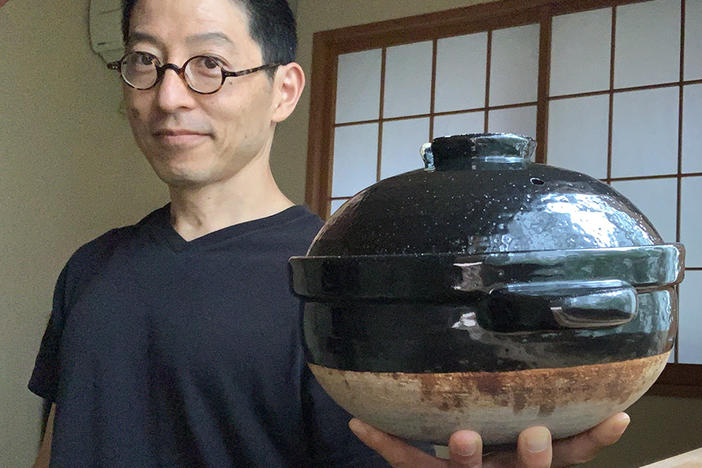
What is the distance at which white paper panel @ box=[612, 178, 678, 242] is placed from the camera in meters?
3.36

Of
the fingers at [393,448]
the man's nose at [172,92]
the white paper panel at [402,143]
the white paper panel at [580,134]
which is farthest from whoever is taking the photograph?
the white paper panel at [402,143]

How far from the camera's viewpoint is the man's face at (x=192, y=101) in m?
0.96

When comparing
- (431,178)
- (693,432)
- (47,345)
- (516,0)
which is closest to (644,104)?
(516,0)

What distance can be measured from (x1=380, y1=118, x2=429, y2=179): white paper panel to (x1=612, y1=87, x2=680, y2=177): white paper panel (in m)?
1.00

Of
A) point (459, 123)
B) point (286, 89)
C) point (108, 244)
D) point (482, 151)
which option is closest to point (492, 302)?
point (482, 151)

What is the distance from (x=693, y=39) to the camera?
3.39 metres

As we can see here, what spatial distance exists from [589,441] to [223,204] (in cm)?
69

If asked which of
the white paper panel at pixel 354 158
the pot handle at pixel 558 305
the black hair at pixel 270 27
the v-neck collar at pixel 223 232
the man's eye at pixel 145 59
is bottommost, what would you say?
the pot handle at pixel 558 305

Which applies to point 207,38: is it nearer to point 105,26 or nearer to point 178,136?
point 178,136

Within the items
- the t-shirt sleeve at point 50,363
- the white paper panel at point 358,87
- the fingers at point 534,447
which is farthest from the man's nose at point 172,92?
the white paper panel at point 358,87

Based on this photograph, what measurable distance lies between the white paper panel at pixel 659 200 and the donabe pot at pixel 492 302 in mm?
3054

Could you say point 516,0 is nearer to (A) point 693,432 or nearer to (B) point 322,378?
(A) point 693,432

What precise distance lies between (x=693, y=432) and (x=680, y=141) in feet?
4.31

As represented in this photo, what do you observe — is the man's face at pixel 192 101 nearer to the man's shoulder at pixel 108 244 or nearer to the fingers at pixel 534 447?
the man's shoulder at pixel 108 244
